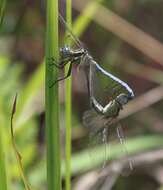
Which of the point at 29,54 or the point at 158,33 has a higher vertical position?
the point at 29,54

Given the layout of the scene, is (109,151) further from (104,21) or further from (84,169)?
(104,21)

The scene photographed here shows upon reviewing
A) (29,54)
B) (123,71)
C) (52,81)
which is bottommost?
(123,71)

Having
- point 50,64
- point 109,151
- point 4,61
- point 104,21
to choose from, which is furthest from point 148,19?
point 50,64

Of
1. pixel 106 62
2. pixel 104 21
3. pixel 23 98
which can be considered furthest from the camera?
pixel 106 62

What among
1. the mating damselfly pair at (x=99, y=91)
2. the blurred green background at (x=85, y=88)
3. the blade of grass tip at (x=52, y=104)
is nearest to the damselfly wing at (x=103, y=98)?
the mating damselfly pair at (x=99, y=91)

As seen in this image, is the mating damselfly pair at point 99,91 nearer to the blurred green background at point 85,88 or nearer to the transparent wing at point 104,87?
the transparent wing at point 104,87

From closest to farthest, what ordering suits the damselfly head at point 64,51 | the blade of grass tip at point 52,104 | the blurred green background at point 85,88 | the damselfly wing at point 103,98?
1. the blade of grass tip at point 52,104
2. the damselfly head at point 64,51
3. the damselfly wing at point 103,98
4. the blurred green background at point 85,88

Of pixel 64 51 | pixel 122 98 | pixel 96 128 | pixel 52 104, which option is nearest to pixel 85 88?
pixel 96 128
